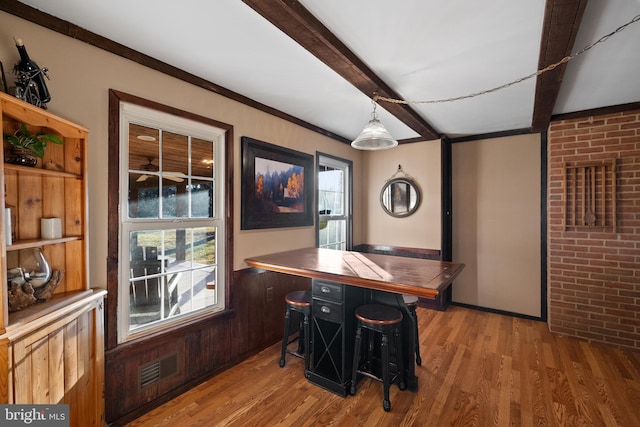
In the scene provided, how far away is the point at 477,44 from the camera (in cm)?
177

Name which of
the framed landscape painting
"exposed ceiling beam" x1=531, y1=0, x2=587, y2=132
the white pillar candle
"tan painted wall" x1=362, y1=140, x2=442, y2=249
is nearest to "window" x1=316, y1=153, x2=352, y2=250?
the framed landscape painting

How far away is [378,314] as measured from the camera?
6.84 feet

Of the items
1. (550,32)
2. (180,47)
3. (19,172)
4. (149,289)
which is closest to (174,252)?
(149,289)

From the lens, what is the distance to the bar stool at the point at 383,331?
197 centimetres

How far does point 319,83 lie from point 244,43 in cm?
73

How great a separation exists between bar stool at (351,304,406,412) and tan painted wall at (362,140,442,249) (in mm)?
2179

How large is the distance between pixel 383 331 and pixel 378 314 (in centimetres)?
13

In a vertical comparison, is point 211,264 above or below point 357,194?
below

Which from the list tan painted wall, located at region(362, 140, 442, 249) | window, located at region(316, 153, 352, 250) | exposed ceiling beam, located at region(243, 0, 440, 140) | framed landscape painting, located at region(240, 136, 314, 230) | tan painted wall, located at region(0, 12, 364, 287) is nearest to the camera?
exposed ceiling beam, located at region(243, 0, 440, 140)

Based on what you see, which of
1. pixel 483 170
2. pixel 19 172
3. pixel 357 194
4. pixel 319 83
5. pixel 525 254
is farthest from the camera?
pixel 357 194

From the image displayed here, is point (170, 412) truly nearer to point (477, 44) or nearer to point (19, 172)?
point (19, 172)

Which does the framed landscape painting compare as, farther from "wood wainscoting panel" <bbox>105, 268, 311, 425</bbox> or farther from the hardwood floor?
the hardwood floor

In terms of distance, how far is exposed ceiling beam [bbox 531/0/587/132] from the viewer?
4.42ft

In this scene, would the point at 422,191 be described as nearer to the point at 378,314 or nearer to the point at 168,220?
the point at 378,314
